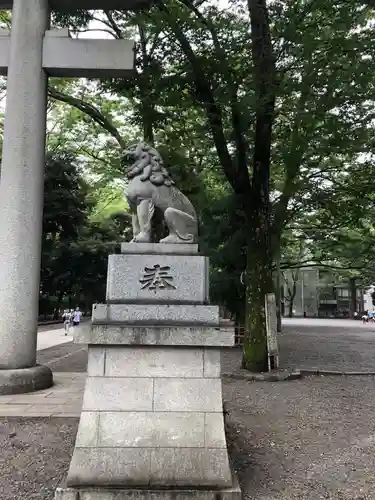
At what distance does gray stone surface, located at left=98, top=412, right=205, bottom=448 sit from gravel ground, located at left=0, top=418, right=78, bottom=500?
0.84 metres

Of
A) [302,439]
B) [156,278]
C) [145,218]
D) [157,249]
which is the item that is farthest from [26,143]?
[302,439]

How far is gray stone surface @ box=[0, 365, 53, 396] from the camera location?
731 centimetres

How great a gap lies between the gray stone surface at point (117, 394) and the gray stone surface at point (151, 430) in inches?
2.6

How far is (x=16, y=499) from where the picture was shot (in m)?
4.04

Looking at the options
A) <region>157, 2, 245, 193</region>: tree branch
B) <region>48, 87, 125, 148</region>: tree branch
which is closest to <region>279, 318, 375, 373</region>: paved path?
<region>157, 2, 245, 193</region>: tree branch

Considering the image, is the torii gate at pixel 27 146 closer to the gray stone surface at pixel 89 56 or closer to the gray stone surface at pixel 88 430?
the gray stone surface at pixel 89 56

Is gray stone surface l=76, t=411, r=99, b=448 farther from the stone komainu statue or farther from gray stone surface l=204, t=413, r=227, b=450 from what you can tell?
the stone komainu statue

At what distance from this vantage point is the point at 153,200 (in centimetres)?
489

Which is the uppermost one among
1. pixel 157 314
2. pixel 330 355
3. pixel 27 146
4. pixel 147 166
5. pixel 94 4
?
pixel 94 4

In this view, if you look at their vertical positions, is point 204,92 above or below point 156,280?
above

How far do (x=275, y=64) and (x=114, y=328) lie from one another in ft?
22.5

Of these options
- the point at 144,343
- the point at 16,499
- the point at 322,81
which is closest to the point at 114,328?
the point at 144,343

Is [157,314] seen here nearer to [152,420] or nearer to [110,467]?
[152,420]

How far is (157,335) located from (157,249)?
0.93 metres
